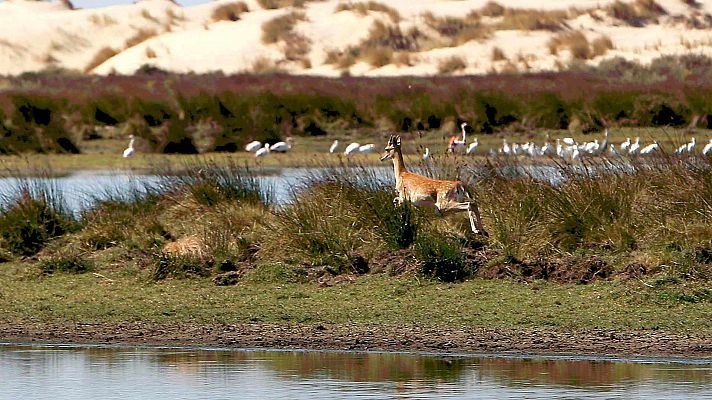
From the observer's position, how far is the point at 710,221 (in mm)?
13500

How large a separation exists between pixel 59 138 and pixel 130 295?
65.4ft

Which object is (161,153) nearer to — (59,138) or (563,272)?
(59,138)

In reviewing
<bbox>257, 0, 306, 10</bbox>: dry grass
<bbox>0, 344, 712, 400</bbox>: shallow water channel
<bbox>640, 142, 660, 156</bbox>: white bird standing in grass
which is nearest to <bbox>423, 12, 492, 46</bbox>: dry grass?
<bbox>257, 0, 306, 10</bbox>: dry grass

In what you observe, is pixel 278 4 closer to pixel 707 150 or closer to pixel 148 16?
pixel 148 16

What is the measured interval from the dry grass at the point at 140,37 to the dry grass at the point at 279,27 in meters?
6.33

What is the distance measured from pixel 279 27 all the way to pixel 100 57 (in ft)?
26.6

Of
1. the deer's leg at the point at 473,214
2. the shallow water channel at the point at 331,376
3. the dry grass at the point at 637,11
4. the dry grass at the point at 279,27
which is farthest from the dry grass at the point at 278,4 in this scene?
the shallow water channel at the point at 331,376

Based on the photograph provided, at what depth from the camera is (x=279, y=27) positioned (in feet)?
217

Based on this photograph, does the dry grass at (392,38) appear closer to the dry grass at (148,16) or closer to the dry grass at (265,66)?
the dry grass at (265,66)

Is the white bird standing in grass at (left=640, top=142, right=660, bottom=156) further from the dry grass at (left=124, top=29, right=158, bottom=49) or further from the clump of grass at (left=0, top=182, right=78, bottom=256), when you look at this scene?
the dry grass at (left=124, top=29, right=158, bottom=49)

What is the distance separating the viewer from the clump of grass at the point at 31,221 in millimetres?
15836

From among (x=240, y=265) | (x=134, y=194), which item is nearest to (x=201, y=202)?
(x=134, y=194)

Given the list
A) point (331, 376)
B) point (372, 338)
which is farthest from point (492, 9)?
point (331, 376)

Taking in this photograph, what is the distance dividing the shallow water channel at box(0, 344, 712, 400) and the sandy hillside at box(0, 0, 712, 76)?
45349 millimetres
